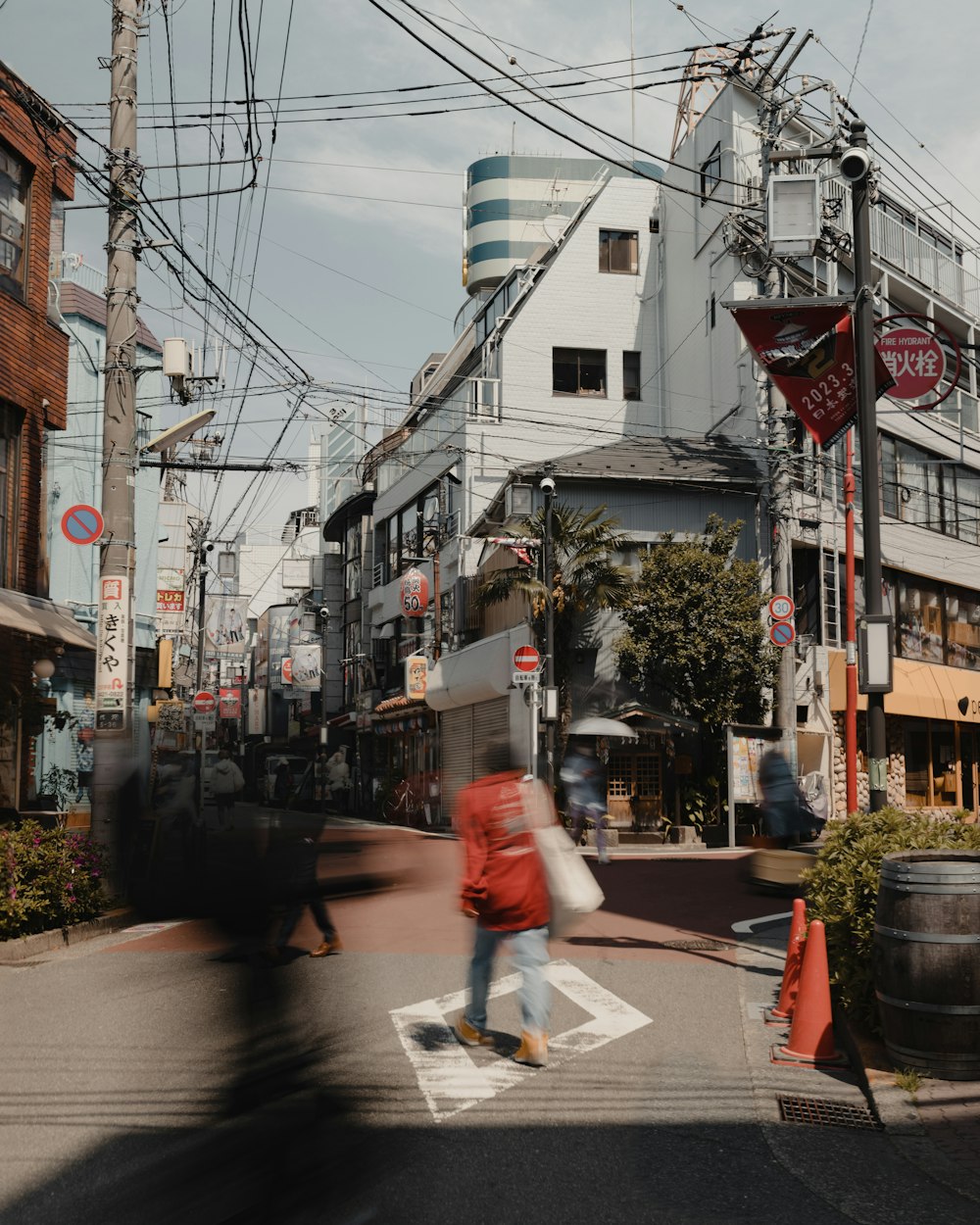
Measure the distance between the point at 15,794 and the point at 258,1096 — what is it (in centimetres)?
1243

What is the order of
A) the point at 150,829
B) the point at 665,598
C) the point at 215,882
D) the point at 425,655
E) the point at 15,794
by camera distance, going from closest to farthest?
the point at 215,882 → the point at 150,829 → the point at 15,794 → the point at 665,598 → the point at 425,655

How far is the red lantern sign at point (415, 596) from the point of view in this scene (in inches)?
1464

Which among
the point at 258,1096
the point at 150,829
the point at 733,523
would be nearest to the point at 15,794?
the point at 150,829

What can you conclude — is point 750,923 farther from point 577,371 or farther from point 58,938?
point 577,371

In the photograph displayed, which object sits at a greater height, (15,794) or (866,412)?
(866,412)

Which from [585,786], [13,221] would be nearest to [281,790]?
[13,221]

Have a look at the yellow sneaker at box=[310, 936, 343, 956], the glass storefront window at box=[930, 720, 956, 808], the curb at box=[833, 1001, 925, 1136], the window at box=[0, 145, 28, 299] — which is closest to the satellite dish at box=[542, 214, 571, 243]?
the glass storefront window at box=[930, 720, 956, 808]

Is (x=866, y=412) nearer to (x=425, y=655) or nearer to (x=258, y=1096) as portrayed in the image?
(x=258, y=1096)

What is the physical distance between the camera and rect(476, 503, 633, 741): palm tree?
27438 mm

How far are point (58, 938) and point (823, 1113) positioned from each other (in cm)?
758

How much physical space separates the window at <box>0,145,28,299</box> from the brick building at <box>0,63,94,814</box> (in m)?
0.01

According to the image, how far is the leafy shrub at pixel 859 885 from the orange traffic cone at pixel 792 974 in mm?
118

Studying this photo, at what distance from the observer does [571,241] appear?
38.2m

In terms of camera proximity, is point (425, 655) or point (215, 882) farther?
point (425, 655)
